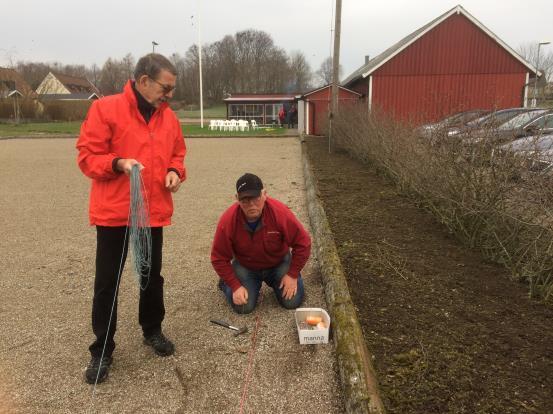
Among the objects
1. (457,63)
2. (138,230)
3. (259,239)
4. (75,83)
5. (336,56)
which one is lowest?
(259,239)

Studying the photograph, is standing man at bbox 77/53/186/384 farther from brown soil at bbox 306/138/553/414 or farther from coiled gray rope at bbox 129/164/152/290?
brown soil at bbox 306/138/553/414

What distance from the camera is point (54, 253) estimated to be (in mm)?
5285

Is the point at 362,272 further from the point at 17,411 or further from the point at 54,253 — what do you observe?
the point at 54,253

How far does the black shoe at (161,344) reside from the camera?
3107mm

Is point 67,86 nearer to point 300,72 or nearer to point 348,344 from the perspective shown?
point 300,72

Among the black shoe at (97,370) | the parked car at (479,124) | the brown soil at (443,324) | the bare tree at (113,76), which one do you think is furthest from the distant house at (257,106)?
the black shoe at (97,370)

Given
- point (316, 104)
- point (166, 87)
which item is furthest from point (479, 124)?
point (316, 104)

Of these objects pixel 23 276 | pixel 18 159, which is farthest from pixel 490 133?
pixel 18 159

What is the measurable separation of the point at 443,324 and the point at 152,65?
8.16 ft

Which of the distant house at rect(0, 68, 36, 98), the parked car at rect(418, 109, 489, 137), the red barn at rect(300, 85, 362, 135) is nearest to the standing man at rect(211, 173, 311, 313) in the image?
the parked car at rect(418, 109, 489, 137)

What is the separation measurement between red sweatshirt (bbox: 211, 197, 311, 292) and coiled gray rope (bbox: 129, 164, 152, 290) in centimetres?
71

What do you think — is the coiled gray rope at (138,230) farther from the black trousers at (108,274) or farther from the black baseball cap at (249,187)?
the black baseball cap at (249,187)

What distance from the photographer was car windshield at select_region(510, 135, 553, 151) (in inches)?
155

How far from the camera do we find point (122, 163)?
2.55m
